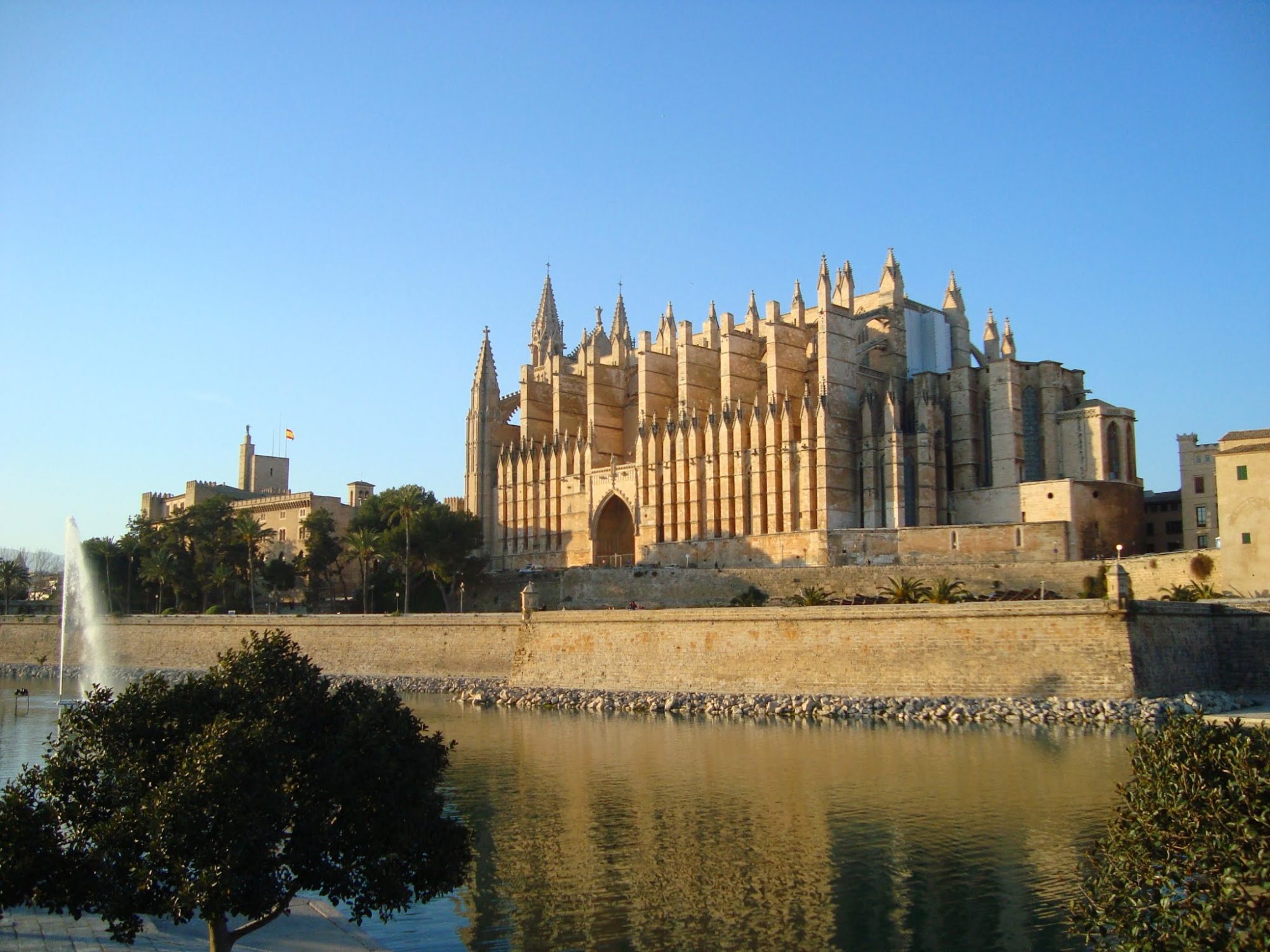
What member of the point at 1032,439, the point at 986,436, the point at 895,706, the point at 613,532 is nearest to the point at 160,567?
the point at 613,532

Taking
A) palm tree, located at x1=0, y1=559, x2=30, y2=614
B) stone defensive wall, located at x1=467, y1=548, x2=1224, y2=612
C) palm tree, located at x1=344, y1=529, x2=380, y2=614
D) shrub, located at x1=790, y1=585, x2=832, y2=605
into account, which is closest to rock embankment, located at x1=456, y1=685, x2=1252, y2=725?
shrub, located at x1=790, y1=585, x2=832, y2=605

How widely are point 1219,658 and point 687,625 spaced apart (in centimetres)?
1385

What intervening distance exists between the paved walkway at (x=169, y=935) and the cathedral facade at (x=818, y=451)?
31.7 metres

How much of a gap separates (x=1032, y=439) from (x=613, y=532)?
65.1ft

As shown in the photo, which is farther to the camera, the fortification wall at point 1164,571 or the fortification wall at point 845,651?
the fortification wall at point 1164,571

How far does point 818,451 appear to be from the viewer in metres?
45.5

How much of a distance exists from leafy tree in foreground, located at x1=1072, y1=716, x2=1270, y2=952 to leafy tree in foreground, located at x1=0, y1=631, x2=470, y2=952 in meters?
5.55

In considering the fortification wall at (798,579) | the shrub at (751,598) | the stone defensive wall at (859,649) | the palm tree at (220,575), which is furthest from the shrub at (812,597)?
the palm tree at (220,575)

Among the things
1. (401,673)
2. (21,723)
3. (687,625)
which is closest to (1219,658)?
(687,625)

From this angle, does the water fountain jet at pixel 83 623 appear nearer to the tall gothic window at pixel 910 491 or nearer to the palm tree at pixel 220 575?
the palm tree at pixel 220 575

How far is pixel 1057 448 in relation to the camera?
44.1m

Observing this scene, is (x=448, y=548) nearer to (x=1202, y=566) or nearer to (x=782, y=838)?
(x=1202, y=566)

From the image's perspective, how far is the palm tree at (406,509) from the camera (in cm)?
5093

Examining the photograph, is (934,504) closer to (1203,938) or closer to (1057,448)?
(1057,448)
